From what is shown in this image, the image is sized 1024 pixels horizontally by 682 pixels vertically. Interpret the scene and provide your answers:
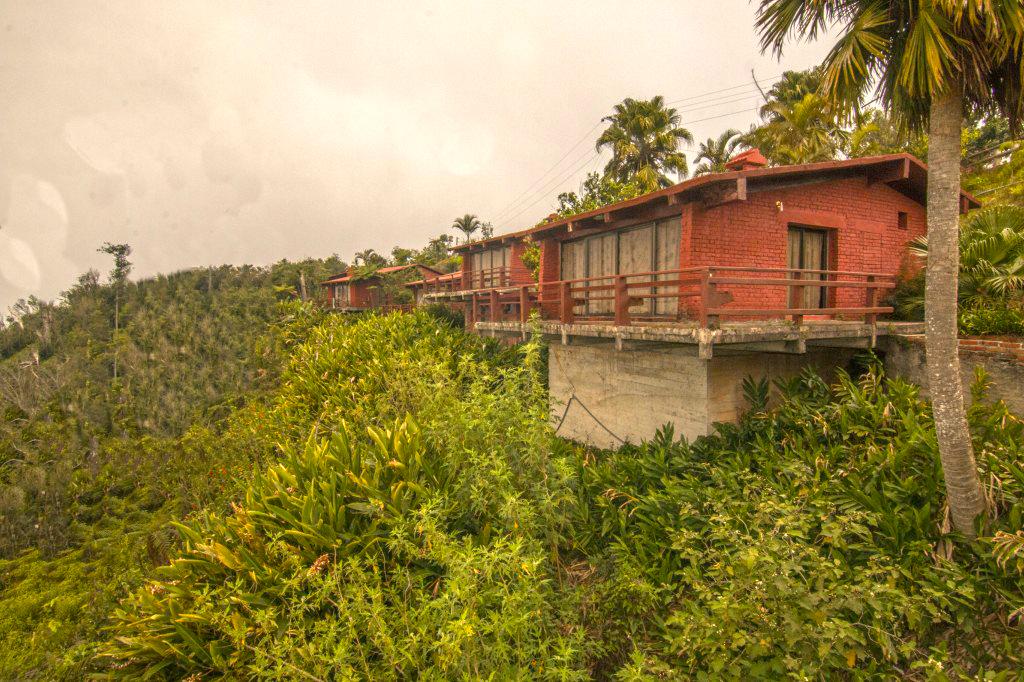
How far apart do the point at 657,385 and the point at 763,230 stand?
4239 mm

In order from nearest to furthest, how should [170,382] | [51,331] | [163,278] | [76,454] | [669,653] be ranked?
[669,653] < [76,454] < [170,382] < [51,331] < [163,278]

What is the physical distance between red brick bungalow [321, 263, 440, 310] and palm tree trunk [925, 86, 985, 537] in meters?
30.0

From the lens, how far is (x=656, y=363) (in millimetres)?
9195

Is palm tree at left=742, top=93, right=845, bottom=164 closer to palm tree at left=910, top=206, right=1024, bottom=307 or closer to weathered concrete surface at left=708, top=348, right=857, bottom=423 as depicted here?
palm tree at left=910, top=206, right=1024, bottom=307

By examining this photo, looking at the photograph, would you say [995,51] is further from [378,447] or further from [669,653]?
[378,447]

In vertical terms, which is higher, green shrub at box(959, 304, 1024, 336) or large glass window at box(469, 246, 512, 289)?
large glass window at box(469, 246, 512, 289)

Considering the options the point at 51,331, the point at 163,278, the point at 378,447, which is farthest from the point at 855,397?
the point at 51,331

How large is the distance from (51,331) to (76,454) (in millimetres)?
39066

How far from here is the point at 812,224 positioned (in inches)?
412

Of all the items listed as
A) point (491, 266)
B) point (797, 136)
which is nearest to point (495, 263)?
point (491, 266)

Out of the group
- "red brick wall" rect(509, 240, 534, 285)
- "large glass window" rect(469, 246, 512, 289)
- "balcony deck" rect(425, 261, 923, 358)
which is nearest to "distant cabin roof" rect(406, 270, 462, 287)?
"large glass window" rect(469, 246, 512, 289)

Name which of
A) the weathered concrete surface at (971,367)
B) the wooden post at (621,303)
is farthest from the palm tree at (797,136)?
the wooden post at (621,303)

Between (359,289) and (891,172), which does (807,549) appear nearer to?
(891,172)

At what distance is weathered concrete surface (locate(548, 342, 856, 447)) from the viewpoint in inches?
328
